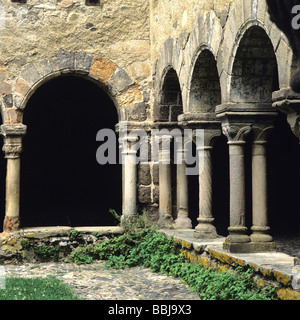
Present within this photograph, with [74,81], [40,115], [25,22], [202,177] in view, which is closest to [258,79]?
[202,177]

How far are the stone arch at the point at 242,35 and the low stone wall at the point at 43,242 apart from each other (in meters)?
3.16

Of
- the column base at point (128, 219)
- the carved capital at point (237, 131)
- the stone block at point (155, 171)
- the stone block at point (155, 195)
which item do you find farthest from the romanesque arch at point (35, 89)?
the carved capital at point (237, 131)

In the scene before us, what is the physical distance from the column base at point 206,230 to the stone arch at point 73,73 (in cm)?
218

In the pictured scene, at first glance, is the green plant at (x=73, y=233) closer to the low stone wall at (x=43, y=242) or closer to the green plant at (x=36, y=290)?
the low stone wall at (x=43, y=242)

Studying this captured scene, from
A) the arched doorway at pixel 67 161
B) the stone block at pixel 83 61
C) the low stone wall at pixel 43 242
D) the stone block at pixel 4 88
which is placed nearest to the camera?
the low stone wall at pixel 43 242

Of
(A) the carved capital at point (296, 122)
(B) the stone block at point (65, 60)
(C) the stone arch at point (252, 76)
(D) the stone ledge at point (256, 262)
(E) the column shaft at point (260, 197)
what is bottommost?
(D) the stone ledge at point (256, 262)

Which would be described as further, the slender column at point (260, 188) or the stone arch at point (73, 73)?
the stone arch at point (73, 73)

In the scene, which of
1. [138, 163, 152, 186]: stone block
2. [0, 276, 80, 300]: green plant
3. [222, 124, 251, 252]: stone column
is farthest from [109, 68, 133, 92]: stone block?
[0, 276, 80, 300]: green plant

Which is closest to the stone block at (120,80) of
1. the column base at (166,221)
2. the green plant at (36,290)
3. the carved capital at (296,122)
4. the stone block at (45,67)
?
the stone block at (45,67)

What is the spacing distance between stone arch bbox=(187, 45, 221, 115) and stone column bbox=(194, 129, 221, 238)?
0.32 meters

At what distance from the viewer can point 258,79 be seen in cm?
544

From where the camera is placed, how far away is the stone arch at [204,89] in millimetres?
6578

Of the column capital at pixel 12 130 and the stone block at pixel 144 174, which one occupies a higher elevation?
the column capital at pixel 12 130

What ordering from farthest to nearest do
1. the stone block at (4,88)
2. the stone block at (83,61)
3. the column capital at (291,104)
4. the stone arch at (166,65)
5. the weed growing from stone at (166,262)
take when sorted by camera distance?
the stone block at (83,61)
the stone block at (4,88)
the stone arch at (166,65)
the weed growing from stone at (166,262)
the column capital at (291,104)
